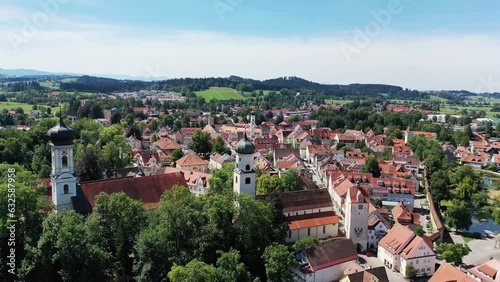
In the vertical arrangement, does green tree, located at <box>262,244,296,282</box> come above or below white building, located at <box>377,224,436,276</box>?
above

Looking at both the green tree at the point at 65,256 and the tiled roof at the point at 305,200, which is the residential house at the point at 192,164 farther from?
the green tree at the point at 65,256

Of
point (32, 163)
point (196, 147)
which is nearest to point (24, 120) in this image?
point (196, 147)

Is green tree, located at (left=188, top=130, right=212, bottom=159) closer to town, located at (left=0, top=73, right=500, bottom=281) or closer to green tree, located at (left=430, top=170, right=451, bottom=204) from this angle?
town, located at (left=0, top=73, right=500, bottom=281)

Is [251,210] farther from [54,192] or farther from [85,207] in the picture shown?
[54,192]

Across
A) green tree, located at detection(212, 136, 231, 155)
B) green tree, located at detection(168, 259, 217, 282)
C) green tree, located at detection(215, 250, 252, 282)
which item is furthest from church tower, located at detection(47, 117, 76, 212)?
green tree, located at detection(212, 136, 231, 155)

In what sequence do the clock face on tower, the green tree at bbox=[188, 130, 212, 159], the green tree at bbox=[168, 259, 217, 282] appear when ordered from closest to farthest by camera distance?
1. the green tree at bbox=[168, 259, 217, 282]
2. the clock face on tower
3. the green tree at bbox=[188, 130, 212, 159]

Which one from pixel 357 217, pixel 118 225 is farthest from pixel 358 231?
pixel 118 225
